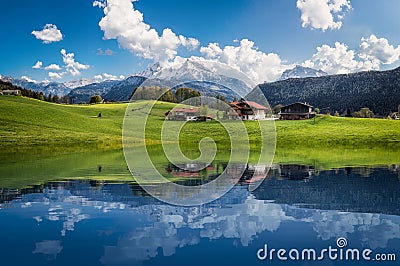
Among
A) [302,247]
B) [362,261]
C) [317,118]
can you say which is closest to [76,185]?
[302,247]

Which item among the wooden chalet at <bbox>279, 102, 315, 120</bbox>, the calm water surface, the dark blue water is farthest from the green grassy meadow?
the dark blue water

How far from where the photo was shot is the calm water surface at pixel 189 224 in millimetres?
12422

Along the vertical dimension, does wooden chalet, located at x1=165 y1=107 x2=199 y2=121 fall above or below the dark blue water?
above

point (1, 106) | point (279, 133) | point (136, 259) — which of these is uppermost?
point (1, 106)

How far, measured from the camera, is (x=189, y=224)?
51.8ft

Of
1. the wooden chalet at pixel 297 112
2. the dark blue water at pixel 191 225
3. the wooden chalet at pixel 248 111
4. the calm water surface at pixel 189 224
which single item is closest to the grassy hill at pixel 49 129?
the wooden chalet at pixel 248 111

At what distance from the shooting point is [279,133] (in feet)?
295

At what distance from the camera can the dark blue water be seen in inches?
487

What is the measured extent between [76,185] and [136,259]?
1500 centimetres

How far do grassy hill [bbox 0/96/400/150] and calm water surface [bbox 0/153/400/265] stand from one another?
4824 centimetres

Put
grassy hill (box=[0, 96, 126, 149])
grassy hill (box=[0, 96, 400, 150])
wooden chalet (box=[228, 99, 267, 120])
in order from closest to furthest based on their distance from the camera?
grassy hill (box=[0, 96, 126, 149])
grassy hill (box=[0, 96, 400, 150])
wooden chalet (box=[228, 99, 267, 120])

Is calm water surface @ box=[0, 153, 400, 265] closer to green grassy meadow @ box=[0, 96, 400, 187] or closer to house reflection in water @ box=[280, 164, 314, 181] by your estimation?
house reflection in water @ box=[280, 164, 314, 181]

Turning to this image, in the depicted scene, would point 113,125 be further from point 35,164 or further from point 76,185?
point 76,185

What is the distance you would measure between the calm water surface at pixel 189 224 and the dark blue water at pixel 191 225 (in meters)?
0.03
